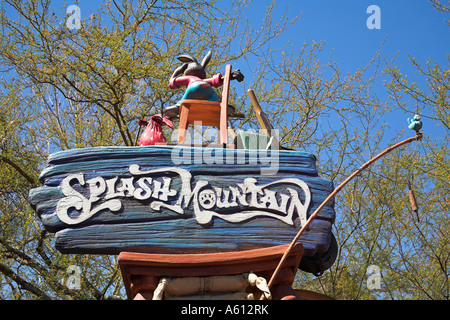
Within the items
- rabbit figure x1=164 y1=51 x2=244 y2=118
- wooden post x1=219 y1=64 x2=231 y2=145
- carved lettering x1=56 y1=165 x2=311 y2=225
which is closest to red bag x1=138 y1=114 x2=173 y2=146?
rabbit figure x1=164 y1=51 x2=244 y2=118

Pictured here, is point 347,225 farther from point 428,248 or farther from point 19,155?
point 19,155

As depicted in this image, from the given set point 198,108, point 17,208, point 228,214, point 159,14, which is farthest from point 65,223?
point 159,14

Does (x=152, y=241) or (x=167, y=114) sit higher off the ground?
(x=167, y=114)

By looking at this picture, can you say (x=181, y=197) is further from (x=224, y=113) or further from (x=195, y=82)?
(x=195, y=82)

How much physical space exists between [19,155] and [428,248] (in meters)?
6.72

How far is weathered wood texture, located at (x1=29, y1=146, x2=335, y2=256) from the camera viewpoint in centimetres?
527

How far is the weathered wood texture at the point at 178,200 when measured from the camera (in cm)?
527

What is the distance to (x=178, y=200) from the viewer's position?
5.46 metres

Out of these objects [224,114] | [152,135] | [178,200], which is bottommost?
[178,200]

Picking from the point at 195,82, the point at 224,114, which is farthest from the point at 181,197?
the point at 195,82

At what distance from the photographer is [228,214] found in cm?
544

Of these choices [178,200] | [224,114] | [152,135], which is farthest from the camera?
[152,135]

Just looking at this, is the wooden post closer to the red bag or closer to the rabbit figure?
the rabbit figure
